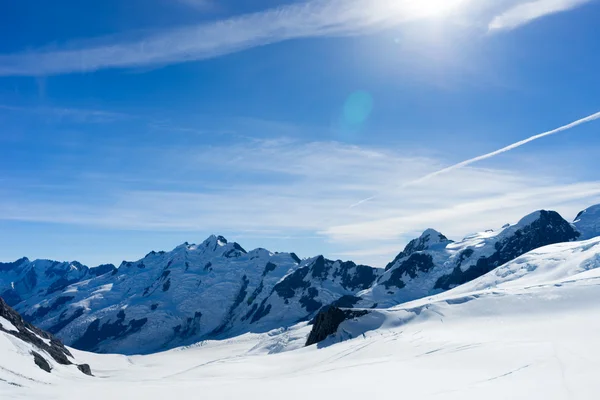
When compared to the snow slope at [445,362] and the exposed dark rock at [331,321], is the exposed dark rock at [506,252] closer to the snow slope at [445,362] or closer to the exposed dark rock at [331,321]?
the exposed dark rock at [331,321]

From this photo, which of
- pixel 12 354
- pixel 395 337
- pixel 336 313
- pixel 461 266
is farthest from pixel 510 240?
pixel 12 354

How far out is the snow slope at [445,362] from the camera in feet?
57.9

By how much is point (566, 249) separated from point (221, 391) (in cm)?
8006

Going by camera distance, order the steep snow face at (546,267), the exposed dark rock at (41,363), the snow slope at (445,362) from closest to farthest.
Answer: the snow slope at (445,362) → the exposed dark rock at (41,363) → the steep snow face at (546,267)

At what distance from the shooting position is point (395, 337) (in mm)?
39812

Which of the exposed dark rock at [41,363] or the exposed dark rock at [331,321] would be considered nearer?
the exposed dark rock at [41,363]

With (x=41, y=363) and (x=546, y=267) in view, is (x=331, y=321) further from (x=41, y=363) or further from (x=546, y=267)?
(x=546, y=267)

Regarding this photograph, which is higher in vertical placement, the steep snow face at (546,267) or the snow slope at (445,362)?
the steep snow face at (546,267)

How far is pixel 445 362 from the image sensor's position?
2398 cm

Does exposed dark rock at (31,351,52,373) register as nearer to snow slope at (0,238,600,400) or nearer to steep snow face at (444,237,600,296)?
snow slope at (0,238,600,400)

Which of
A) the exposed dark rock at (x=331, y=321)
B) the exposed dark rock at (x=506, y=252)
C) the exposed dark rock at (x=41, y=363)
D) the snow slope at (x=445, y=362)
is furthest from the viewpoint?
the exposed dark rock at (x=506, y=252)

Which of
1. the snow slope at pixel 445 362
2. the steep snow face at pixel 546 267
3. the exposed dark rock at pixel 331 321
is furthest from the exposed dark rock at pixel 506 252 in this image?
the snow slope at pixel 445 362

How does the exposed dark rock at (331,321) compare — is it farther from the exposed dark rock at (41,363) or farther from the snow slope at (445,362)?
the exposed dark rock at (41,363)

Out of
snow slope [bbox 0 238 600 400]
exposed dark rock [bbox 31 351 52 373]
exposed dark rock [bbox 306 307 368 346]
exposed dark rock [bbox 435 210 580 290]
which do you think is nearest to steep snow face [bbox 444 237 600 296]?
snow slope [bbox 0 238 600 400]
